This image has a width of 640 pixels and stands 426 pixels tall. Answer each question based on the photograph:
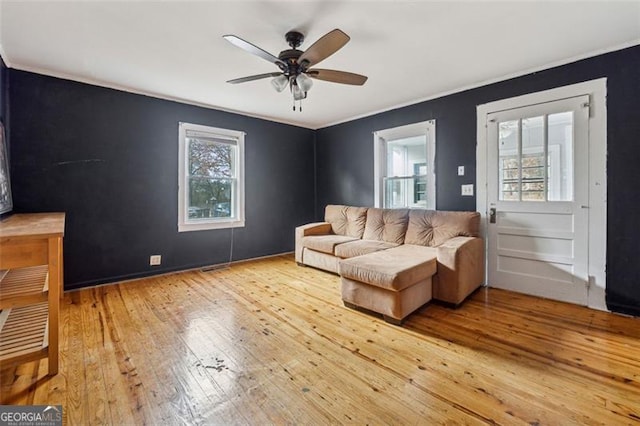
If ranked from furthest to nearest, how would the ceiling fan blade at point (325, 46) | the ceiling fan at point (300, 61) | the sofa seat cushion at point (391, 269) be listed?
the sofa seat cushion at point (391, 269) < the ceiling fan at point (300, 61) < the ceiling fan blade at point (325, 46)

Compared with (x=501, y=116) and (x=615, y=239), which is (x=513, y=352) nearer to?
(x=615, y=239)

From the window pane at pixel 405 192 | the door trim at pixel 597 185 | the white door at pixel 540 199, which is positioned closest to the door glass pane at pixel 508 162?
the white door at pixel 540 199

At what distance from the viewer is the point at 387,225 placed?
4070 mm

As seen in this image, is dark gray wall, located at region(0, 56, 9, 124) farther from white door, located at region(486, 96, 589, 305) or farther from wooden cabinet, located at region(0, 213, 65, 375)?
white door, located at region(486, 96, 589, 305)

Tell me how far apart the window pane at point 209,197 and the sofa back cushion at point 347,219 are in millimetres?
1677

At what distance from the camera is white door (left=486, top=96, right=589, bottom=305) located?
2826mm

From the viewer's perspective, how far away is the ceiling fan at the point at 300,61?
79.0 inches

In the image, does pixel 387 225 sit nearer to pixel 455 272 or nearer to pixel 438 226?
pixel 438 226

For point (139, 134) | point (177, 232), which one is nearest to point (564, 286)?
point (177, 232)

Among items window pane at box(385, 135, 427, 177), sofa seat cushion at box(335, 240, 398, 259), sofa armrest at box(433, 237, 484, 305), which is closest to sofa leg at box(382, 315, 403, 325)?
sofa armrest at box(433, 237, 484, 305)

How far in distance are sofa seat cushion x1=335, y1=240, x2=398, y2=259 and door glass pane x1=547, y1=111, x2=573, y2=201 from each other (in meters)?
1.78

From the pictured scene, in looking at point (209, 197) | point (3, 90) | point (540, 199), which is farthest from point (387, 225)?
point (3, 90)

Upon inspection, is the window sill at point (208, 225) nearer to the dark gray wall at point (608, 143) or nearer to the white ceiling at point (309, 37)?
the white ceiling at point (309, 37)

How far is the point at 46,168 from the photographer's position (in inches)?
124
